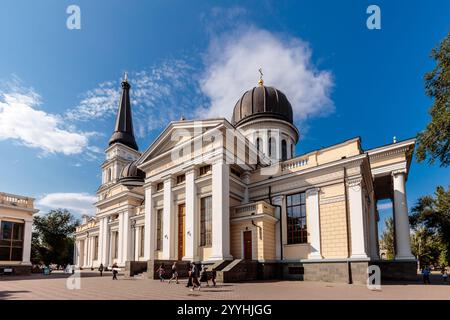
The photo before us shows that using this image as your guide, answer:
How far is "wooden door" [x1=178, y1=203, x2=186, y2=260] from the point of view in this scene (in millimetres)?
25297

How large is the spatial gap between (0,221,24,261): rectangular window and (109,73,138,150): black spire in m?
29.4

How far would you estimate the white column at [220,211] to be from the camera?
21.6 m

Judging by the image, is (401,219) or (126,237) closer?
(401,219)

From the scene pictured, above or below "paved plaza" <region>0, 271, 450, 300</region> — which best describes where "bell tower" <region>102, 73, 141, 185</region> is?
above

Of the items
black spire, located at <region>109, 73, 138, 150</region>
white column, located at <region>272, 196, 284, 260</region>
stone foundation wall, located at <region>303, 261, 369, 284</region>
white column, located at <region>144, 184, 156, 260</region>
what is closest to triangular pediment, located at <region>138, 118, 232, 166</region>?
white column, located at <region>144, 184, 156, 260</region>

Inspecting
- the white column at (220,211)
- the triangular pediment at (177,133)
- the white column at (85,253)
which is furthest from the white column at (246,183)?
the white column at (85,253)

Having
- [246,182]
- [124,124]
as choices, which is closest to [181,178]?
[246,182]

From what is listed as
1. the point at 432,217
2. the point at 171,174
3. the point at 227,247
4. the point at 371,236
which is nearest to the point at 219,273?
the point at 227,247

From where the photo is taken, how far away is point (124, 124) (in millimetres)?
59469

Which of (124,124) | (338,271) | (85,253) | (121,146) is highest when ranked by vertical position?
(124,124)

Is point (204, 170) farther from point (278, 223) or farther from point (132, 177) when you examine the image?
point (132, 177)

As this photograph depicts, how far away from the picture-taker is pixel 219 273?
18203mm

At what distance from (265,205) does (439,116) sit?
11345 mm

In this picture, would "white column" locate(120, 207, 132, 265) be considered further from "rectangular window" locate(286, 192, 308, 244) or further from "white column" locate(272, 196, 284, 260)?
"rectangular window" locate(286, 192, 308, 244)
